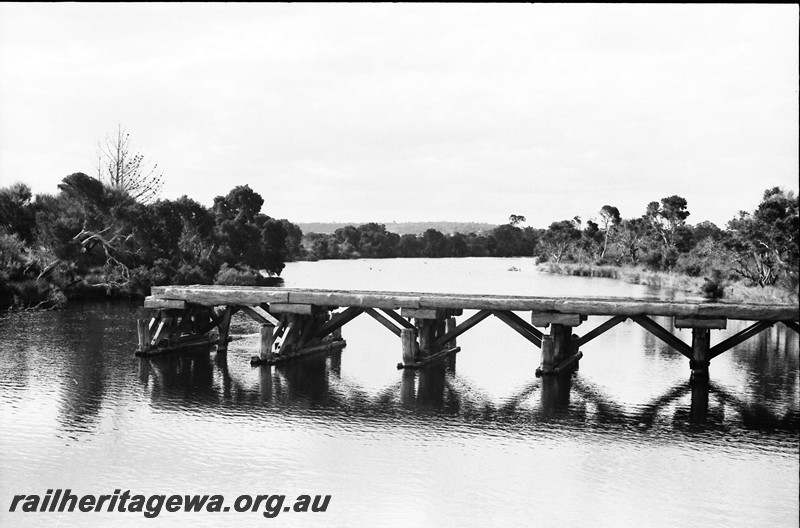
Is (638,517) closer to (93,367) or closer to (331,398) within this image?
(331,398)

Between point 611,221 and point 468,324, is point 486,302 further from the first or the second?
point 611,221

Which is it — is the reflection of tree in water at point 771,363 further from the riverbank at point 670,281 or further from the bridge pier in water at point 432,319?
the riverbank at point 670,281

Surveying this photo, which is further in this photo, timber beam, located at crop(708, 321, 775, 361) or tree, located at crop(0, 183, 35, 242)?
tree, located at crop(0, 183, 35, 242)

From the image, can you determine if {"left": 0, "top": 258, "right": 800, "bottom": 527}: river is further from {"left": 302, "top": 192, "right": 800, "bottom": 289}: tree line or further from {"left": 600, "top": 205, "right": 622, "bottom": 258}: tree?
{"left": 600, "top": 205, "right": 622, "bottom": 258}: tree

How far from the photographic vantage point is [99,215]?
47938 mm

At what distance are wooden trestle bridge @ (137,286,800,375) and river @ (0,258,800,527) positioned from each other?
77cm

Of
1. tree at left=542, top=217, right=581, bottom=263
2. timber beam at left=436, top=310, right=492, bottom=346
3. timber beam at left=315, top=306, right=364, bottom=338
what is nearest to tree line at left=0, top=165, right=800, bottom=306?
timber beam at left=436, top=310, right=492, bottom=346

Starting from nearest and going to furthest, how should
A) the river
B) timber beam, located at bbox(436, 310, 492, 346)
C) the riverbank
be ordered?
the river → timber beam, located at bbox(436, 310, 492, 346) → the riverbank

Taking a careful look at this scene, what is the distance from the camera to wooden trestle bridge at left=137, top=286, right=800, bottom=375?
74.0 feet

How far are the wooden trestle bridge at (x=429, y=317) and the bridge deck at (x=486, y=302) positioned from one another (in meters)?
0.03

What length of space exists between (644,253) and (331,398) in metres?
68.3

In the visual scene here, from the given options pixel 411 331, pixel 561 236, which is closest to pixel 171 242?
pixel 411 331

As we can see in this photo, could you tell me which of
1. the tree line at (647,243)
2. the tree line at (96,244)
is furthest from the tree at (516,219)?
the tree line at (96,244)

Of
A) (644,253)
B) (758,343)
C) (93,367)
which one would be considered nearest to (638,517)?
(93,367)
